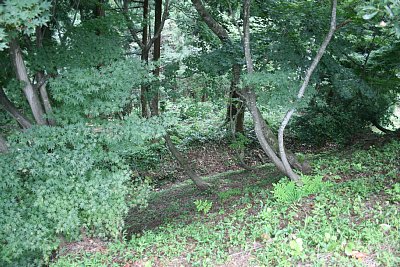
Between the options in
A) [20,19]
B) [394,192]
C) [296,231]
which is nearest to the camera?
[20,19]

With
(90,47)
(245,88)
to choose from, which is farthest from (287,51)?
(90,47)

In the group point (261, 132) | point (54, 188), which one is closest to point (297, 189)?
point (261, 132)

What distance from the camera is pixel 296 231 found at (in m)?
4.26

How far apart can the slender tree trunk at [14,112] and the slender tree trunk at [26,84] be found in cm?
18

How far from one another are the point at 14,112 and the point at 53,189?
1.74 meters

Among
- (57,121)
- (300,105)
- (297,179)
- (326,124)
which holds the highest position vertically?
(57,121)

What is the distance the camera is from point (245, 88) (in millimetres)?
6129

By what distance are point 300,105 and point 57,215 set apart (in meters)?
3.89

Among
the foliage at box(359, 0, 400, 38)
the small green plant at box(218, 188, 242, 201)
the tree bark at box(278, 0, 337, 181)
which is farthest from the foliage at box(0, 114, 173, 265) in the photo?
the foliage at box(359, 0, 400, 38)

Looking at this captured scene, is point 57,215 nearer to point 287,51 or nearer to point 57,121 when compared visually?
point 57,121

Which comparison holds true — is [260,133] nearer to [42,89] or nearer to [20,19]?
[42,89]

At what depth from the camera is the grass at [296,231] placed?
3820 millimetres

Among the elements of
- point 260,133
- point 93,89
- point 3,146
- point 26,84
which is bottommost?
point 260,133

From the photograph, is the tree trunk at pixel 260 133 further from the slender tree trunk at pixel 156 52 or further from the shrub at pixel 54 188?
the shrub at pixel 54 188
